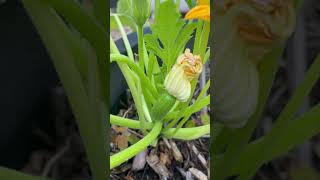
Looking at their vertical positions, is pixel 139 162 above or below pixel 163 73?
below

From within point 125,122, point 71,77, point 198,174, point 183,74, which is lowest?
point 198,174

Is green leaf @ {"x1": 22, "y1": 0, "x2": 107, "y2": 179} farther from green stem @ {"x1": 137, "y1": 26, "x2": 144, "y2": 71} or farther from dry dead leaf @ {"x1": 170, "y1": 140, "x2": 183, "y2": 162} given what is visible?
dry dead leaf @ {"x1": 170, "y1": 140, "x2": 183, "y2": 162}

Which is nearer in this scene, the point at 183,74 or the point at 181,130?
the point at 183,74

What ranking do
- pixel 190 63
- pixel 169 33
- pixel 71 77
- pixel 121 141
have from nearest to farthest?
pixel 71 77 < pixel 190 63 < pixel 169 33 < pixel 121 141

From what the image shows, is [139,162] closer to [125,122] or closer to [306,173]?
[125,122]

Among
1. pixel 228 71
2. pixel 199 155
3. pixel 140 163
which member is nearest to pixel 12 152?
pixel 228 71

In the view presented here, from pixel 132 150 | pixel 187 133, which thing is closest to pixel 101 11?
pixel 132 150

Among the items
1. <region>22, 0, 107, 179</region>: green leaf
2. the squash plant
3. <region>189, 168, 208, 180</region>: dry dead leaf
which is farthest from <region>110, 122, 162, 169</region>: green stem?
<region>22, 0, 107, 179</region>: green leaf
